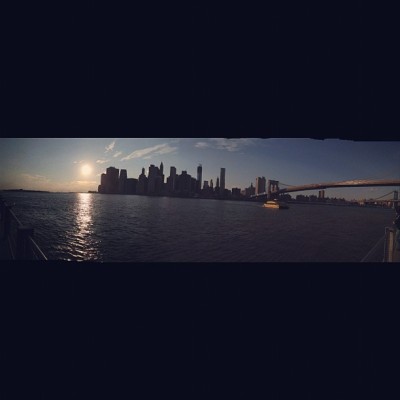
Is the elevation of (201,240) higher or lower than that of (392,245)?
lower

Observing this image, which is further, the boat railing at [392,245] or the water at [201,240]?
the water at [201,240]

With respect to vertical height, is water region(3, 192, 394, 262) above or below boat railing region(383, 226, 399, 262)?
below

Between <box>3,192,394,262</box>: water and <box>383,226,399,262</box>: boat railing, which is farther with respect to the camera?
<box>3,192,394,262</box>: water

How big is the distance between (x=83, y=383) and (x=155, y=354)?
0.61 m

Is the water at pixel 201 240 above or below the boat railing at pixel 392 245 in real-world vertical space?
below

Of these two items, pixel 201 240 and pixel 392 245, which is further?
pixel 201 240
